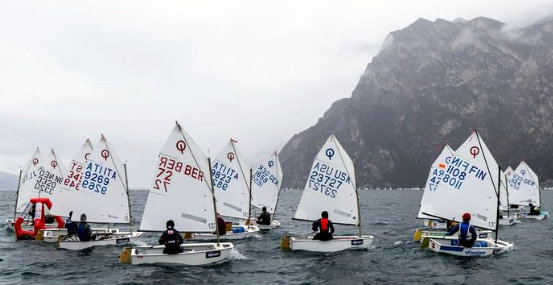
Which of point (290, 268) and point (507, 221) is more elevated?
point (507, 221)

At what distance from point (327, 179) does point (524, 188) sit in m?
40.6

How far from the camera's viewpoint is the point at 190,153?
79.0 feet

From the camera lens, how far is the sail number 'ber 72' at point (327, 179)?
28969mm

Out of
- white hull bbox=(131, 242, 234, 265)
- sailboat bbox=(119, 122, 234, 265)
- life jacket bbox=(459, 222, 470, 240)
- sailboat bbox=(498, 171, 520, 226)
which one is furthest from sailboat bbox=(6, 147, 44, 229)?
sailboat bbox=(498, 171, 520, 226)

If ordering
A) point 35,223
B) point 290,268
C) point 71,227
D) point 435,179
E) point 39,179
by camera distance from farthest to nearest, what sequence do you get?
point 39,179
point 35,223
point 435,179
point 71,227
point 290,268

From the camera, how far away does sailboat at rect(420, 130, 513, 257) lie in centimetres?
2819

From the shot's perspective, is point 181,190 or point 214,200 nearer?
point 214,200

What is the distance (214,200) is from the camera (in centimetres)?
2364

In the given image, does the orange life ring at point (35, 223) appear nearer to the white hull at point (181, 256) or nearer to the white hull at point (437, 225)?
the white hull at point (181, 256)

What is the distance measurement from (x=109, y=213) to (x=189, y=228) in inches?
350

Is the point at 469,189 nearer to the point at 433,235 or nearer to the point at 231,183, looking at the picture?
the point at 433,235

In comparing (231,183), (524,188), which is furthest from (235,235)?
(524,188)

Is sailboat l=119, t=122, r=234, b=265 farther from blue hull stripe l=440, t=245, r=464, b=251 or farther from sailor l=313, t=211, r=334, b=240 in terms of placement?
blue hull stripe l=440, t=245, r=464, b=251

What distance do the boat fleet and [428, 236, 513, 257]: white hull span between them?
2.1 inches
